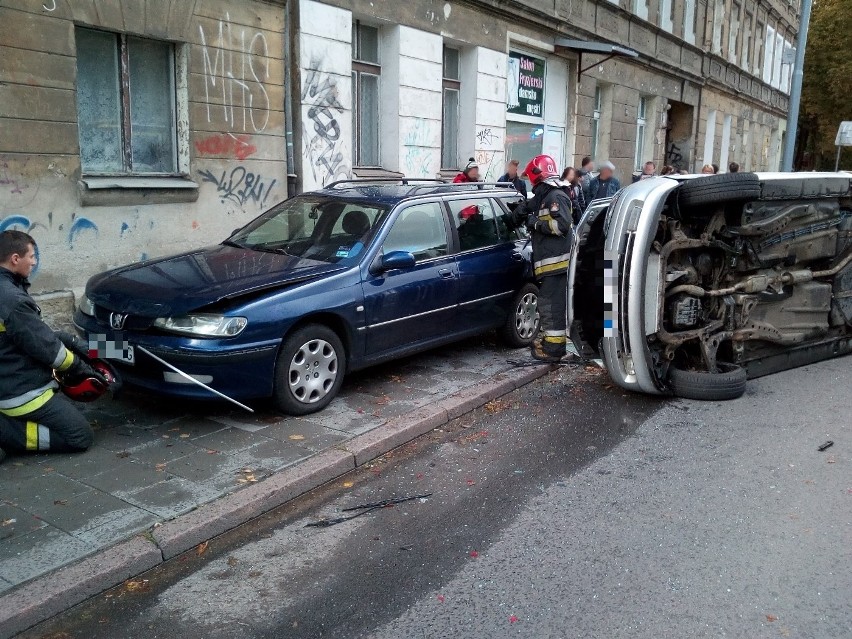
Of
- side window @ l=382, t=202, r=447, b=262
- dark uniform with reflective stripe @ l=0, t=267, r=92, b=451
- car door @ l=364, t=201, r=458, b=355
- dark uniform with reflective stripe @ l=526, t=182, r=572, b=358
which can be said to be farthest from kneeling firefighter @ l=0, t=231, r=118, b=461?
dark uniform with reflective stripe @ l=526, t=182, r=572, b=358

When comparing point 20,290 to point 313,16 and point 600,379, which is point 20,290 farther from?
point 313,16

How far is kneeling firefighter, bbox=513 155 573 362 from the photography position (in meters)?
7.13

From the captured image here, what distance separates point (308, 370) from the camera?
5.71 meters

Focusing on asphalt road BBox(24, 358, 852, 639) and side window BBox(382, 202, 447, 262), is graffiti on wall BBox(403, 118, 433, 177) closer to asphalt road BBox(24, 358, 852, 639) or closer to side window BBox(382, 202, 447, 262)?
side window BBox(382, 202, 447, 262)

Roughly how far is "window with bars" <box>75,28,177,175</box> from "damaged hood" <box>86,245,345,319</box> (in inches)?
128

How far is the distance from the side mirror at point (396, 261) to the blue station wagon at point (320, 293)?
0.01 metres

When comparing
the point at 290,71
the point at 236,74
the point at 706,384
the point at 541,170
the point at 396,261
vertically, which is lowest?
the point at 706,384

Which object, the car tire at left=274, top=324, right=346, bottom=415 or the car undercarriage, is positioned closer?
the car tire at left=274, top=324, right=346, bottom=415

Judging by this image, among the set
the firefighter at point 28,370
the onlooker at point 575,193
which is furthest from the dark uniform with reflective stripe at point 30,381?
the onlooker at point 575,193

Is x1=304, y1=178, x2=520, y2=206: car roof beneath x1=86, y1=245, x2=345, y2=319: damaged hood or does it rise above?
above

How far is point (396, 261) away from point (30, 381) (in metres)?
2.74

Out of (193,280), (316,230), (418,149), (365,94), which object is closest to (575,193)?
(418,149)

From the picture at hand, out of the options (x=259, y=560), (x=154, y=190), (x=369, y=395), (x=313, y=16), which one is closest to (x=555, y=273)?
(x=369, y=395)

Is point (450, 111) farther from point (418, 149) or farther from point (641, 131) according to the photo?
point (641, 131)
